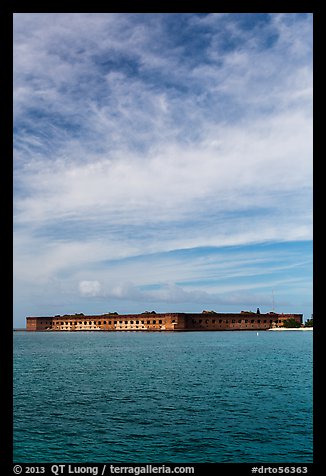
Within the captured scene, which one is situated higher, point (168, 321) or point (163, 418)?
point (163, 418)

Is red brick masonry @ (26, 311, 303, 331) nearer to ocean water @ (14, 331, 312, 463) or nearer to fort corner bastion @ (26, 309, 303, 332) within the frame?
fort corner bastion @ (26, 309, 303, 332)

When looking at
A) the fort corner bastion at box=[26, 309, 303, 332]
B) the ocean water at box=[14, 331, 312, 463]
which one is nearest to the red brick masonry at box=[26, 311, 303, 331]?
the fort corner bastion at box=[26, 309, 303, 332]

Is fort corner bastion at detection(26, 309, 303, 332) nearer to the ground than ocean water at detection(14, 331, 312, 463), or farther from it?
nearer to the ground

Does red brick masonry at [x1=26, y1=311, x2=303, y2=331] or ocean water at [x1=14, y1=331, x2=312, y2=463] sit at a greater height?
ocean water at [x1=14, y1=331, x2=312, y2=463]

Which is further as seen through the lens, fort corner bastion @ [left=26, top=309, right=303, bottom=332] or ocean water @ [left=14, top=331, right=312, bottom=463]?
fort corner bastion @ [left=26, top=309, right=303, bottom=332]

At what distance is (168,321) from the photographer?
502 ft

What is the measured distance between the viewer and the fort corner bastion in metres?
154

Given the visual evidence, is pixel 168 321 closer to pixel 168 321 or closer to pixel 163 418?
pixel 168 321

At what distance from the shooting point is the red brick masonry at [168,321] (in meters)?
154

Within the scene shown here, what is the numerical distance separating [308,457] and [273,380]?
2420 cm

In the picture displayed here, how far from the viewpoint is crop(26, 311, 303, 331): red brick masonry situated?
15388 centimetres

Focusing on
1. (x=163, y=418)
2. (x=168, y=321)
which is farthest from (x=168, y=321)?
(x=163, y=418)

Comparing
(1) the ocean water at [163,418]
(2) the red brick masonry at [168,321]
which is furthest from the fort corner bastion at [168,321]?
(1) the ocean water at [163,418]
